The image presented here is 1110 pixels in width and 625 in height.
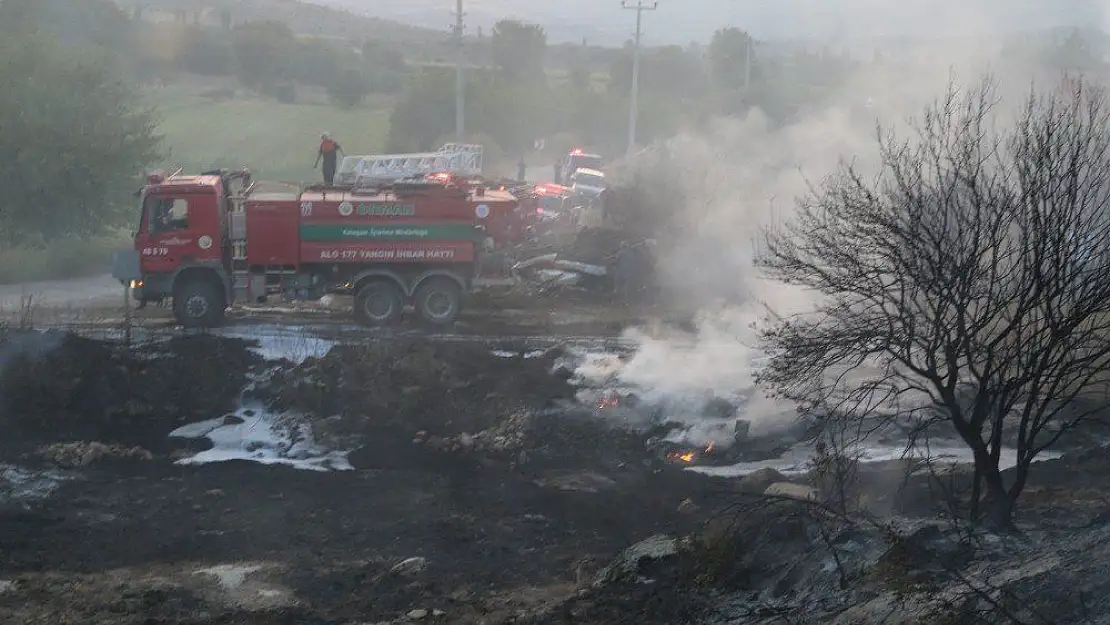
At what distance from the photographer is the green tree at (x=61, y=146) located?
24.5 m

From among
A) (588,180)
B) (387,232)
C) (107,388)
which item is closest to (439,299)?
(387,232)

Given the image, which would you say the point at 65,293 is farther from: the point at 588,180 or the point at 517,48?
the point at 517,48

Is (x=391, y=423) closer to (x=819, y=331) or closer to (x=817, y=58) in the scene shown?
(x=819, y=331)

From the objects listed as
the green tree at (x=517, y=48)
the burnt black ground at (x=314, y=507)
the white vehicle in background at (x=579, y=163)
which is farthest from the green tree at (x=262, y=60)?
the burnt black ground at (x=314, y=507)

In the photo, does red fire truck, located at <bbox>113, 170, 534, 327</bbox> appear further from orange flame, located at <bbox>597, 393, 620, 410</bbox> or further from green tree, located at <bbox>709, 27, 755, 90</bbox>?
green tree, located at <bbox>709, 27, 755, 90</bbox>

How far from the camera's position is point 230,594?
9805 millimetres

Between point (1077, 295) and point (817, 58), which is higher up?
point (817, 58)

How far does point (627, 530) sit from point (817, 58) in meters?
47.8

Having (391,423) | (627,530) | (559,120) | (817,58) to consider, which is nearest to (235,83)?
(559,120)

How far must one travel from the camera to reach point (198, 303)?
704 inches

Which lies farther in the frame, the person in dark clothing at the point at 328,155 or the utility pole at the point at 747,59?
the utility pole at the point at 747,59

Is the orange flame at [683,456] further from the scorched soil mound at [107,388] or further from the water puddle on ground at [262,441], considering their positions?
the scorched soil mound at [107,388]

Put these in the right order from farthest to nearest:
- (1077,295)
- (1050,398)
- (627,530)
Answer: (627,530)
(1077,295)
(1050,398)

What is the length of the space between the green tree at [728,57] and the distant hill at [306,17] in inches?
1452
